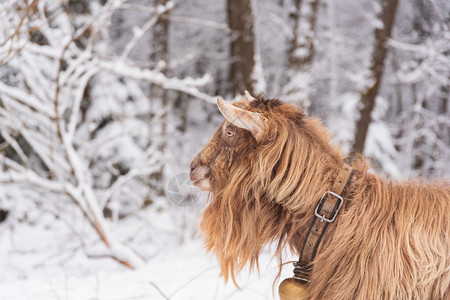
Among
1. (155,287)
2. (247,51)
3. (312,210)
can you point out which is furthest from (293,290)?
(247,51)

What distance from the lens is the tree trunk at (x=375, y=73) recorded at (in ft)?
26.0

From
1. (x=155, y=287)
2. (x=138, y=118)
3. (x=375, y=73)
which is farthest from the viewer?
(x=138, y=118)

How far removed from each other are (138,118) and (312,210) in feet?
30.1

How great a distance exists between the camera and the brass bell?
6.77 ft

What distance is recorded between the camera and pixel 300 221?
2102 mm

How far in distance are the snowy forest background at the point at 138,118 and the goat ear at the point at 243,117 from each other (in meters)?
0.76

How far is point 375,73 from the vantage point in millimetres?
8070

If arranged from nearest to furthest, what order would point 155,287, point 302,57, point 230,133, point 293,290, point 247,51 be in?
point 293,290
point 230,133
point 155,287
point 247,51
point 302,57

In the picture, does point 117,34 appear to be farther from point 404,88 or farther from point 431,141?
point 404,88

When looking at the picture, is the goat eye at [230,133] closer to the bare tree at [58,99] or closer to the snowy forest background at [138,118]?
the snowy forest background at [138,118]

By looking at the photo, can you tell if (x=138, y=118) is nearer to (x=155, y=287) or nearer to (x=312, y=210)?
(x=155, y=287)

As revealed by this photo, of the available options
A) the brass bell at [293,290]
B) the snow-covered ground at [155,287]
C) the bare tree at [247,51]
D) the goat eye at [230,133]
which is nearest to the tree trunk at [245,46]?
the bare tree at [247,51]

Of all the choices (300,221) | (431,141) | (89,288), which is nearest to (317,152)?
(300,221)

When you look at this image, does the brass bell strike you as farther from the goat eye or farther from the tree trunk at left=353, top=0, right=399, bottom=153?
the tree trunk at left=353, top=0, right=399, bottom=153
